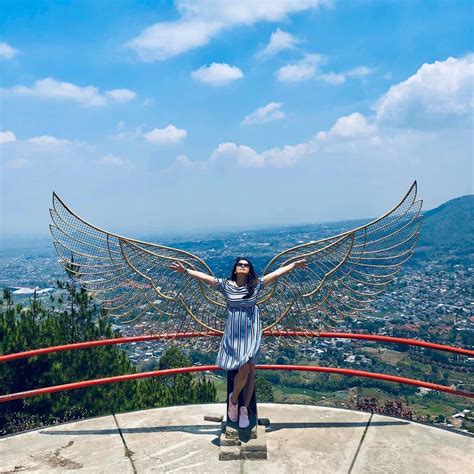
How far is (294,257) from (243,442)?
6.11ft

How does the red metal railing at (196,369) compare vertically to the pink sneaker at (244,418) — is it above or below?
above

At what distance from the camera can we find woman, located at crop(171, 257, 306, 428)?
441 centimetres

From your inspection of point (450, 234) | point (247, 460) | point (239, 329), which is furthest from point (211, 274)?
point (450, 234)

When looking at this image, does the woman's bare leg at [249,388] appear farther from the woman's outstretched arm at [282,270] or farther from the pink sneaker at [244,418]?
the woman's outstretched arm at [282,270]

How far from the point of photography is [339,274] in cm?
470

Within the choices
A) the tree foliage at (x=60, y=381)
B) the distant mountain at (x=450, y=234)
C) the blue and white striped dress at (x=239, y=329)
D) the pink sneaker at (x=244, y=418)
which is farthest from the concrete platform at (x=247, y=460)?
the distant mountain at (x=450, y=234)

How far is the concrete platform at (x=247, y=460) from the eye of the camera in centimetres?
414

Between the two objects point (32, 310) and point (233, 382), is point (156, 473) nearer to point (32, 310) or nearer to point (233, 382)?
point (233, 382)

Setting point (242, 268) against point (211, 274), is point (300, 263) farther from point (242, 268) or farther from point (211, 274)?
point (211, 274)

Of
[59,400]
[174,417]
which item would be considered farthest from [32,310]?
[174,417]

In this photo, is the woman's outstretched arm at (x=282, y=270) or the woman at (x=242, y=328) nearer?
the woman at (x=242, y=328)

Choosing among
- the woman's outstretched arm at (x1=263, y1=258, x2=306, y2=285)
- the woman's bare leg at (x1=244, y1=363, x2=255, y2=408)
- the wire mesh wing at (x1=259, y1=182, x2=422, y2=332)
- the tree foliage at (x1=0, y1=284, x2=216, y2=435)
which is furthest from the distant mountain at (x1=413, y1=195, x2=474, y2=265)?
the woman's bare leg at (x1=244, y1=363, x2=255, y2=408)

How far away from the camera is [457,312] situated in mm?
45781

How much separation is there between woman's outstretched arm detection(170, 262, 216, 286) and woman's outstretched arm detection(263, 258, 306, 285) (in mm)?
533
